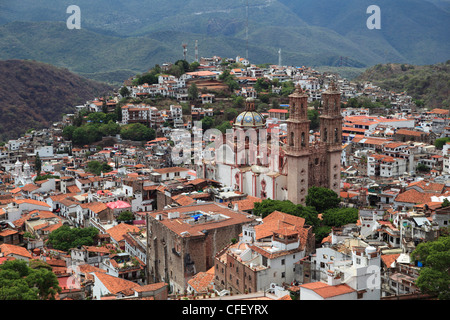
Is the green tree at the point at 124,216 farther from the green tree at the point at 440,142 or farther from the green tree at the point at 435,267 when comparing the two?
the green tree at the point at 440,142

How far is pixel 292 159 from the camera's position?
89.9 feet

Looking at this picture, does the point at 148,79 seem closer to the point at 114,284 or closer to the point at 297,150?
the point at 297,150

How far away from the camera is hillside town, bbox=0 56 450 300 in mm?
16875

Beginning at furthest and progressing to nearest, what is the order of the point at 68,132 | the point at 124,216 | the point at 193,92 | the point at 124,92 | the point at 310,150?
the point at 124,92, the point at 193,92, the point at 68,132, the point at 310,150, the point at 124,216

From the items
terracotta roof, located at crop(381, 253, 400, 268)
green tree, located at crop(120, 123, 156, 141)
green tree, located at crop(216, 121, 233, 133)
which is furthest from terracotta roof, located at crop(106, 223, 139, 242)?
green tree, located at crop(120, 123, 156, 141)

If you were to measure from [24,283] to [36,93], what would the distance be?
88111mm

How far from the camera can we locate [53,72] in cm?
10519

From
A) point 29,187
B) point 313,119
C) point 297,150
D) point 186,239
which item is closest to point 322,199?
point 297,150

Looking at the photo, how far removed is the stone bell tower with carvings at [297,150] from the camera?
89.2ft

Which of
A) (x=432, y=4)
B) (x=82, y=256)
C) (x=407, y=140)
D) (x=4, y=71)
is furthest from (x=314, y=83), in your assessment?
(x=432, y=4)

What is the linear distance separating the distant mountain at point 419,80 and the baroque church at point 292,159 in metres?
46.8
